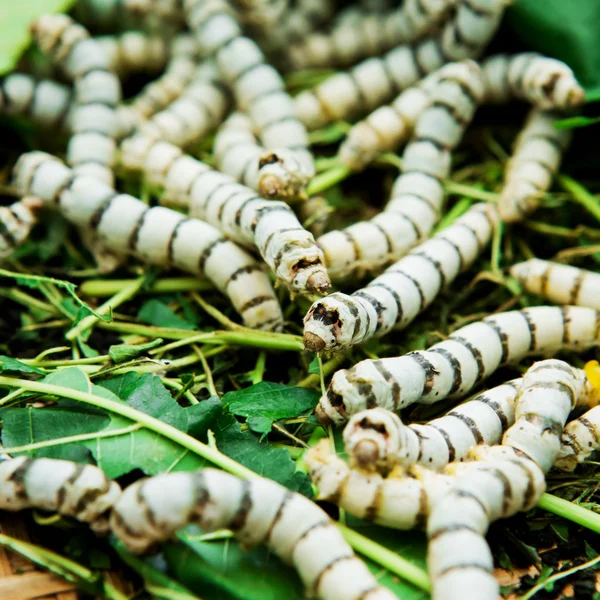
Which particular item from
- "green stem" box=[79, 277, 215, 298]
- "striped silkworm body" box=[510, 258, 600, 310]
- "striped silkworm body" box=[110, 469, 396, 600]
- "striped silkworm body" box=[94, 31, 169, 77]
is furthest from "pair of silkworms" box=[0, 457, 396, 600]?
"striped silkworm body" box=[94, 31, 169, 77]

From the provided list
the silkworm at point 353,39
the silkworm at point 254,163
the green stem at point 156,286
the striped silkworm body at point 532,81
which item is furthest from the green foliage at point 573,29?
the green stem at point 156,286

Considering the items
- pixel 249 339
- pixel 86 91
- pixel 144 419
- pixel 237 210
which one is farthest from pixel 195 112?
pixel 144 419

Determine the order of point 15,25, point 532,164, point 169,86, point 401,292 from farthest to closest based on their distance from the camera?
1. point 169,86
2. point 15,25
3. point 532,164
4. point 401,292

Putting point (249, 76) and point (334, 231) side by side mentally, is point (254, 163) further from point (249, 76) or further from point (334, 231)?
point (249, 76)

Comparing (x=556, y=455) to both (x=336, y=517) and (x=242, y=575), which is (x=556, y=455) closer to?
(x=336, y=517)

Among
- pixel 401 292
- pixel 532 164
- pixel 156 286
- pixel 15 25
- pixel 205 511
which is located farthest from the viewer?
pixel 15 25

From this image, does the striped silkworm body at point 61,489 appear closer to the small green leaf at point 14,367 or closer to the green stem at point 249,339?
the small green leaf at point 14,367
